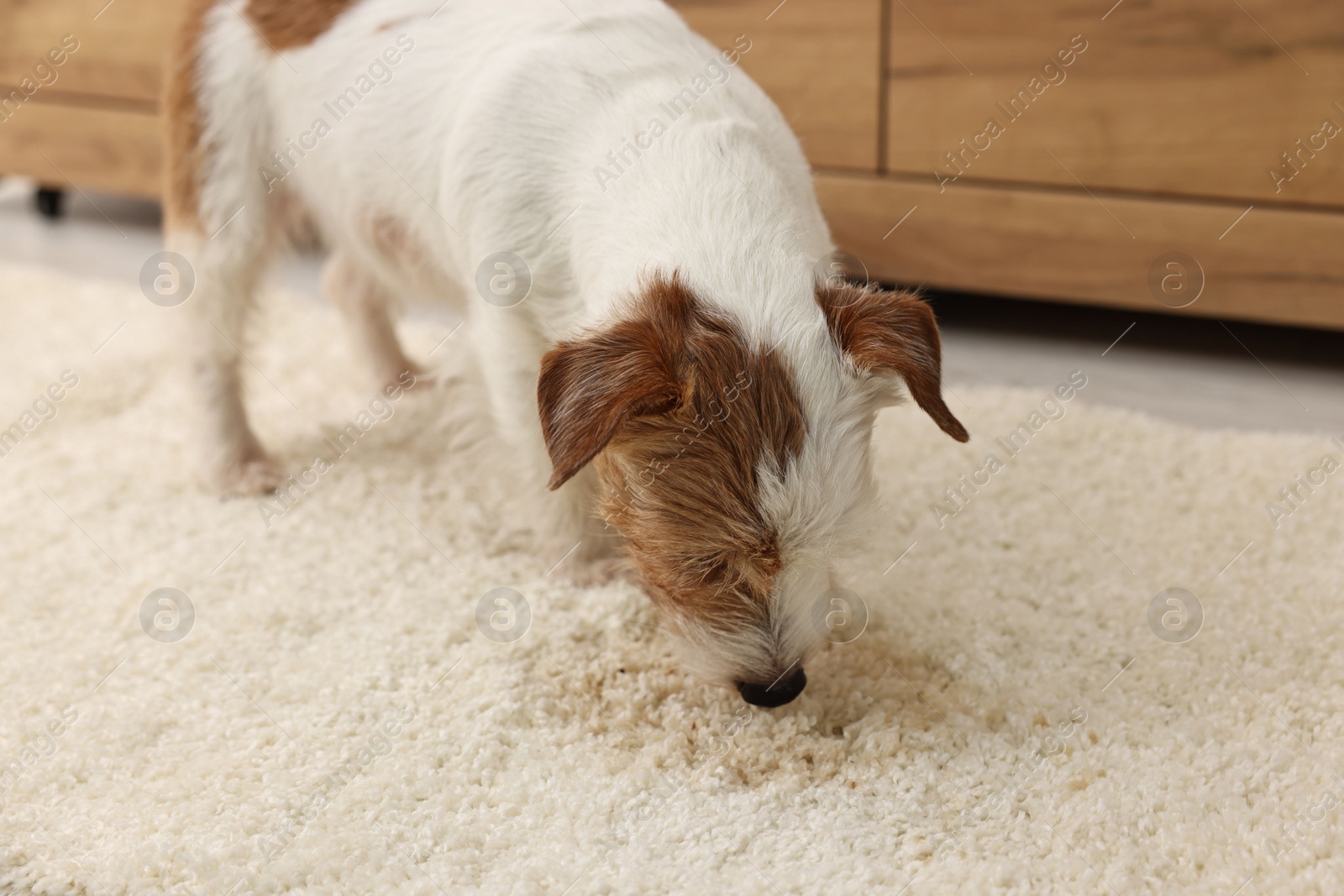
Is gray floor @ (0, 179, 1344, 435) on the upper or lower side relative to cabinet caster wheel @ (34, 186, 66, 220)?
upper

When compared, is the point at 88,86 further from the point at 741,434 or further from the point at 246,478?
the point at 741,434

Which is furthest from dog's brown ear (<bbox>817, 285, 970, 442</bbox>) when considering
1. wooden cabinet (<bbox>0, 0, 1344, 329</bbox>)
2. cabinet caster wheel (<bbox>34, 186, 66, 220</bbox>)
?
cabinet caster wheel (<bbox>34, 186, 66, 220</bbox>)

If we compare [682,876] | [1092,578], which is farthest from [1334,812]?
[682,876]

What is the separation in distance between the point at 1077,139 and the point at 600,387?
184 cm

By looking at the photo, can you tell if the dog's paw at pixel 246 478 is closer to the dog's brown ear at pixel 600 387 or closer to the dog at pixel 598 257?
the dog at pixel 598 257

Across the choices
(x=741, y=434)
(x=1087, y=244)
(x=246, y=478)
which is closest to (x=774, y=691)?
(x=741, y=434)

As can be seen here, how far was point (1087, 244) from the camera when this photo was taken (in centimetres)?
285

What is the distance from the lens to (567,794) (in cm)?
161

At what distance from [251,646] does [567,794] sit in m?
0.69

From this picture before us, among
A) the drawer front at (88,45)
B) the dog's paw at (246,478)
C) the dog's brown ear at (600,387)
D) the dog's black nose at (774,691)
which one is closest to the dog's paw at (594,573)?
the dog's black nose at (774,691)

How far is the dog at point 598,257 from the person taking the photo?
144 centimetres

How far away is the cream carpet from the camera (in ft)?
4.87

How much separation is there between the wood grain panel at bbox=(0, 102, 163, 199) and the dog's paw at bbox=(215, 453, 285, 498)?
1688mm

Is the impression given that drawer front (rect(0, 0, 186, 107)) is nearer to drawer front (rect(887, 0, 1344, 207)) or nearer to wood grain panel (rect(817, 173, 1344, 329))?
wood grain panel (rect(817, 173, 1344, 329))
